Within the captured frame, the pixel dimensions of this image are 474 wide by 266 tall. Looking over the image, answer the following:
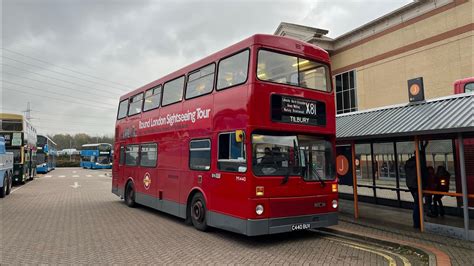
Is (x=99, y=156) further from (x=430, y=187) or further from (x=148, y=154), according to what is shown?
(x=430, y=187)

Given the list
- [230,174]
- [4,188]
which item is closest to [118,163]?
[4,188]

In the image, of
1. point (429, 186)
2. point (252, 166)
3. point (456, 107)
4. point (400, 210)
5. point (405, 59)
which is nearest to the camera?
point (252, 166)

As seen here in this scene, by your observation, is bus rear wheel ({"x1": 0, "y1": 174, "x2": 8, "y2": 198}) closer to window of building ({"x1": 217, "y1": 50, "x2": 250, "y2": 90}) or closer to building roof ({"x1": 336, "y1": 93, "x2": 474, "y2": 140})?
window of building ({"x1": 217, "y1": 50, "x2": 250, "y2": 90})

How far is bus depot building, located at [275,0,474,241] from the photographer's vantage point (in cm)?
838

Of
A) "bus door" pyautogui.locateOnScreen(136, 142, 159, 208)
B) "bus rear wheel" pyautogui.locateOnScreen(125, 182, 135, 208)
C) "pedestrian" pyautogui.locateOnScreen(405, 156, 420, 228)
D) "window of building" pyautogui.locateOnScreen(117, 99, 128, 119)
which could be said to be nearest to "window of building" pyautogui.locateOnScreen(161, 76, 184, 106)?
"bus door" pyautogui.locateOnScreen(136, 142, 159, 208)

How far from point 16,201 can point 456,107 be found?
16512 mm

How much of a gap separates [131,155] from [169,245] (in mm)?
6808

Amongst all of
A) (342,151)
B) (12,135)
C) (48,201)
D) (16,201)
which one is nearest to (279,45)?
(342,151)

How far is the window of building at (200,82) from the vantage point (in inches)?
357

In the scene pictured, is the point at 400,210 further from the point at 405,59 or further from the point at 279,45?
the point at 405,59

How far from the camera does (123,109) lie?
48.9 ft

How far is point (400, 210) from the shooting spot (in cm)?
1167

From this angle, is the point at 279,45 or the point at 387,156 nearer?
the point at 279,45

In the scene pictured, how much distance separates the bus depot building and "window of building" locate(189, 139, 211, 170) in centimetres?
380
